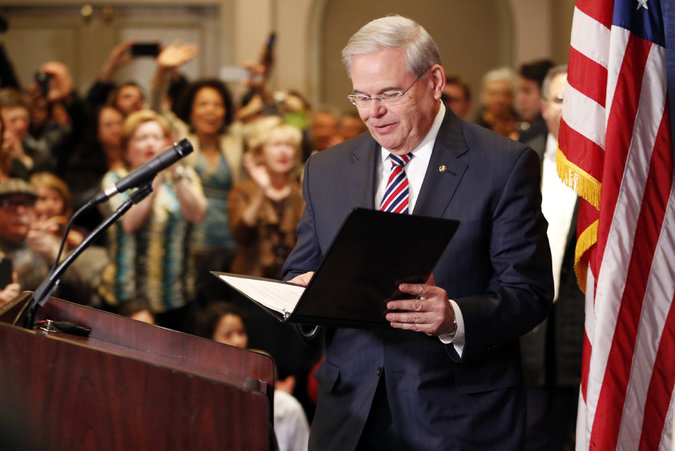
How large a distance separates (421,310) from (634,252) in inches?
26.5

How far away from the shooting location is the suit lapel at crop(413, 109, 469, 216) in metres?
→ 2.20

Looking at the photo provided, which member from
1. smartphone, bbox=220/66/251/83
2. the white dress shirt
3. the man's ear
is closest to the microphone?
the man's ear

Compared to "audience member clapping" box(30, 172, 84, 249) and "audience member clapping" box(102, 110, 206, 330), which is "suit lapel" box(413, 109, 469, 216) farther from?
"audience member clapping" box(30, 172, 84, 249)

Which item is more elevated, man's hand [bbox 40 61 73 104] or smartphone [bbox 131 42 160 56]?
smartphone [bbox 131 42 160 56]

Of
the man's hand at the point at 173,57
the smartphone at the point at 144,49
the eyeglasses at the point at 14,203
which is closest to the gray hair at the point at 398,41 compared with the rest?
the eyeglasses at the point at 14,203

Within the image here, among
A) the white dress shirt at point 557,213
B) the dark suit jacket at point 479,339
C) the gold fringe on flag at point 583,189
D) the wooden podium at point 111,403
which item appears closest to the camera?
the wooden podium at point 111,403

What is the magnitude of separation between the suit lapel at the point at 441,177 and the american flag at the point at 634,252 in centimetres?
40

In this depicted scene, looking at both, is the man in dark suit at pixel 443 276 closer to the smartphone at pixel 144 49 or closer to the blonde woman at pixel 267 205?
the blonde woman at pixel 267 205

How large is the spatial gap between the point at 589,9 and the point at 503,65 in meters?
6.74

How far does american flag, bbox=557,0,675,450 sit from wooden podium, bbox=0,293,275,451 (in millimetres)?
1042

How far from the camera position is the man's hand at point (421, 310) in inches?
77.1

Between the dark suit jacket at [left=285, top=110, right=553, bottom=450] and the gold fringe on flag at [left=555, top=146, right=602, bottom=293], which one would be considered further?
the gold fringe on flag at [left=555, top=146, right=602, bottom=293]

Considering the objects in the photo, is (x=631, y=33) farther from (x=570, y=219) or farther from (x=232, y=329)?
(x=232, y=329)

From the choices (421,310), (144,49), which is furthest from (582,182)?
(144,49)
